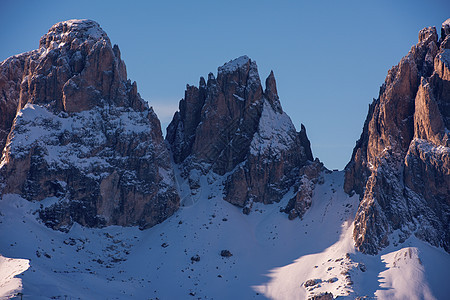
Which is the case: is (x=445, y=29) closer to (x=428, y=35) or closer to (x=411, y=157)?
(x=428, y=35)

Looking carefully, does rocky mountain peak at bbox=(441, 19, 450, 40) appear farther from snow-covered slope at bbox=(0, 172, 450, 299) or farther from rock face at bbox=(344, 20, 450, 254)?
snow-covered slope at bbox=(0, 172, 450, 299)

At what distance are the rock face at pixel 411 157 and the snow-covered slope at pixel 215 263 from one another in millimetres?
4957

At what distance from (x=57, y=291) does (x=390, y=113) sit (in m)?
96.2

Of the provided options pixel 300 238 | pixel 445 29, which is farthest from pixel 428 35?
pixel 300 238

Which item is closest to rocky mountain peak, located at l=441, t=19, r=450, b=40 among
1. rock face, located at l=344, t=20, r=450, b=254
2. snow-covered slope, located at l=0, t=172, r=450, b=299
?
rock face, located at l=344, t=20, r=450, b=254

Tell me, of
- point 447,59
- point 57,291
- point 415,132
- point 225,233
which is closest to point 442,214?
point 415,132

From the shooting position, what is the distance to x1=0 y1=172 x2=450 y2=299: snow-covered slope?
549 feet

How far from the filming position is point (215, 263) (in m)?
188

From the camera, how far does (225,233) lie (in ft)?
656

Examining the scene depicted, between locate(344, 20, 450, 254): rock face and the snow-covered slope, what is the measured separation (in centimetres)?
496

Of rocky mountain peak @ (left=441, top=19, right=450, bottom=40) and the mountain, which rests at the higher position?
rocky mountain peak @ (left=441, top=19, right=450, bottom=40)

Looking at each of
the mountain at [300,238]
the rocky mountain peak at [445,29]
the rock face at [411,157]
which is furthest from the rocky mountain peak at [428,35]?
the rocky mountain peak at [445,29]

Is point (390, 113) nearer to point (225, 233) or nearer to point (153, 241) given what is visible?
point (225, 233)

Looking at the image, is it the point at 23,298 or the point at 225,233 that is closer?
the point at 23,298
